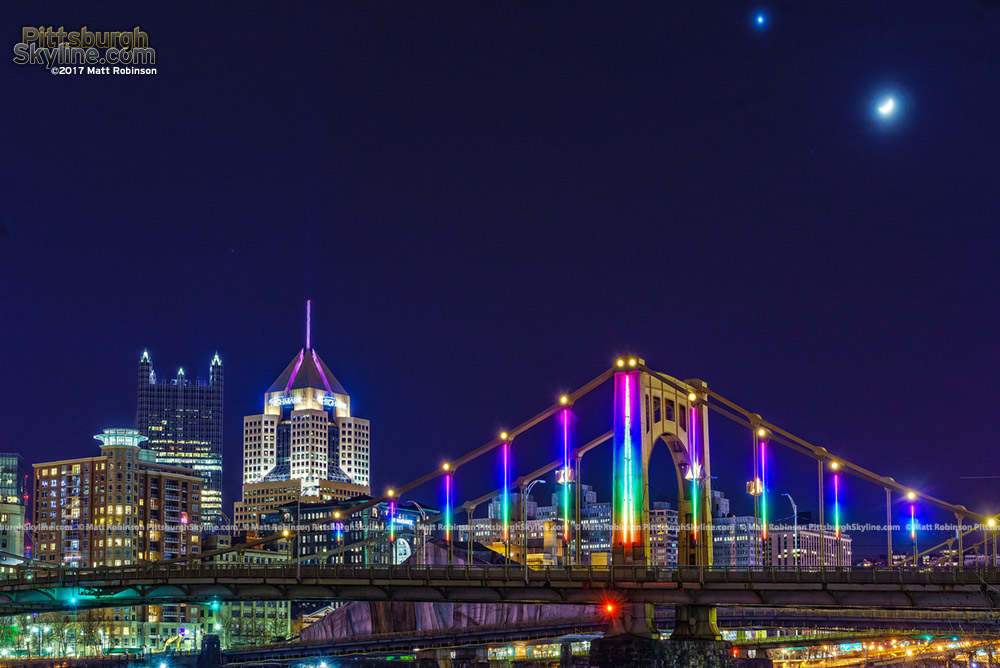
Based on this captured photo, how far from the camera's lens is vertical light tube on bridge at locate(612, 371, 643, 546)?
94.4 m

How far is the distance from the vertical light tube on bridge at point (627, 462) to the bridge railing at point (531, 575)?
431cm

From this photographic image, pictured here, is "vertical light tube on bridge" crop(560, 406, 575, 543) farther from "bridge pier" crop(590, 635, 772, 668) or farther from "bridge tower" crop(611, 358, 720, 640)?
"bridge pier" crop(590, 635, 772, 668)

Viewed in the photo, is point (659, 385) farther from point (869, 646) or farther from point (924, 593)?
point (869, 646)

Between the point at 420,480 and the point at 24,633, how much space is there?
8706 cm

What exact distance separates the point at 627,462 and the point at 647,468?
6.04ft

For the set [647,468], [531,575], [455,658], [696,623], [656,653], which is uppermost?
[647,468]

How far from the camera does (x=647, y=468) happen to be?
320 feet

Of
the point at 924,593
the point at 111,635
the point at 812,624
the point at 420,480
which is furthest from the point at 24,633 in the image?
the point at 924,593

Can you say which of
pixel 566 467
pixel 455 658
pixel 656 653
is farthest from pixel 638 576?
pixel 455 658

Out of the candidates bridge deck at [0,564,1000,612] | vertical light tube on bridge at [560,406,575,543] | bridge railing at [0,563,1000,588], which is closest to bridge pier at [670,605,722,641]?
bridge railing at [0,563,1000,588]

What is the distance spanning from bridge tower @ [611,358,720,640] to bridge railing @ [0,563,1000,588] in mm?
3211

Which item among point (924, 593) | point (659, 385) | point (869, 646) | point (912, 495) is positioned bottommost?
point (869, 646)

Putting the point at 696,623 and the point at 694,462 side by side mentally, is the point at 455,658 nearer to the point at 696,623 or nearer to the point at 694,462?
the point at 694,462

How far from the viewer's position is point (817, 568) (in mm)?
81625
